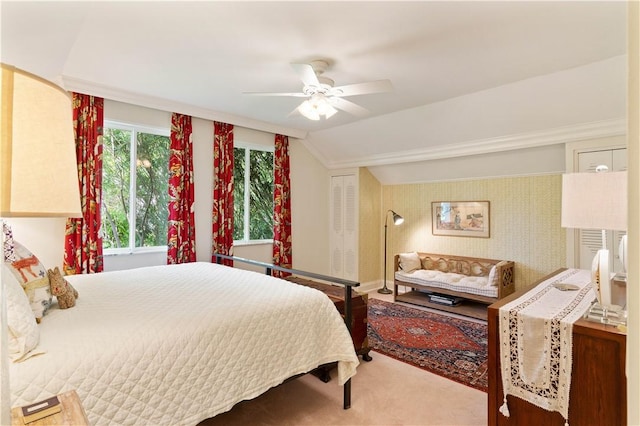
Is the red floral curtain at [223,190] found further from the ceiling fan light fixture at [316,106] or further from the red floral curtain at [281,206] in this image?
the ceiling fan light fixture at [316,106]

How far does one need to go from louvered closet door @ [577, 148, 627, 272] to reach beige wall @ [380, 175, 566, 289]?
729mm

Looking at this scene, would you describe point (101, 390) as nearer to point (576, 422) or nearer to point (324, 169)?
point (576, 422)

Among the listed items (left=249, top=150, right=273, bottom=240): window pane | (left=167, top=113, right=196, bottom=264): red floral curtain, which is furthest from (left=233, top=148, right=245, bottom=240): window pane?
(left=167, top=113, right=196, bottom=264): red floral curtain

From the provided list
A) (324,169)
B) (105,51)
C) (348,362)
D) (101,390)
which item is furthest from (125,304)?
(324,169)

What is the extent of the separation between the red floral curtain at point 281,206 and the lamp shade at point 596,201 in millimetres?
3711

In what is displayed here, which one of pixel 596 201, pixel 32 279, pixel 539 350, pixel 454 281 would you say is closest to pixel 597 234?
pixel 454 281

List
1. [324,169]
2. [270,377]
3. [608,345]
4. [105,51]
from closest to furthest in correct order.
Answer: [608,345] → [270,377] → [105,51] → [324,169]

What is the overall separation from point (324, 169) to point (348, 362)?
3.95 m

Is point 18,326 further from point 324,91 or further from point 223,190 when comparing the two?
point 223,190

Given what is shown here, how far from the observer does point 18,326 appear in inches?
51.3

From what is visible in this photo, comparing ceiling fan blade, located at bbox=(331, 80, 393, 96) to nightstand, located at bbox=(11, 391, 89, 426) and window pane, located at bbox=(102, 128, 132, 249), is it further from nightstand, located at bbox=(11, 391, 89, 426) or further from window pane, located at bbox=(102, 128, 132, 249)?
window pane, located at bbox=(102, 128, 132, 249)

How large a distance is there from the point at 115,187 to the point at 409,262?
4.00 metres

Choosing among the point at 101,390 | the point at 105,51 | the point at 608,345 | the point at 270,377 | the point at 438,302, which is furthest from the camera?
the point at 438,302

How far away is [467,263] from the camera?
4918 mm
